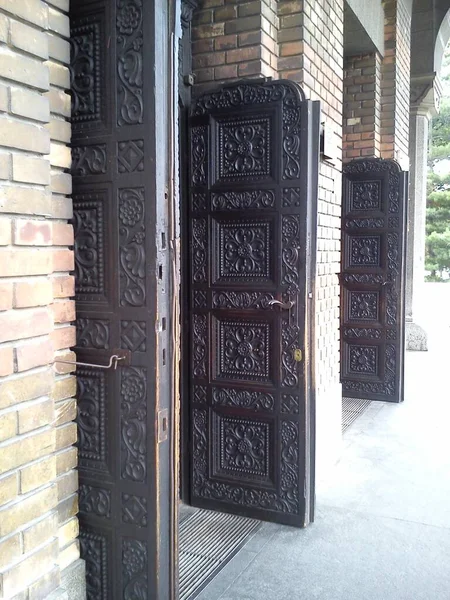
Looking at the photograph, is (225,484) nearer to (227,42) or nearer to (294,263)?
(294,263)

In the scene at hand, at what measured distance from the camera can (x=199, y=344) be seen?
347 centimetres

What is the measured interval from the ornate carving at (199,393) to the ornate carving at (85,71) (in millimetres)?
1834

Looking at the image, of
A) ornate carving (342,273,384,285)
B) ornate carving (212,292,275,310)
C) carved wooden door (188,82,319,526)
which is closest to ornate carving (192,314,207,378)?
carved wooden door (188,82,319,526)

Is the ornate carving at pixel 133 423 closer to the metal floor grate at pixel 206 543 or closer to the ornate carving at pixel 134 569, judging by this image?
the ornate carving at pixel 134 569

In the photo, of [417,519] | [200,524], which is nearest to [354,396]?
[417,519]

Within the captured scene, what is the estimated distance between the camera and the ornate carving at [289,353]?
3207 millimetres

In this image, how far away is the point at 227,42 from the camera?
3.52 metres

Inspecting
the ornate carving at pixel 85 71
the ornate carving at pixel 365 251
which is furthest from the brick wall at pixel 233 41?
the ornate carving at pixel 365 251

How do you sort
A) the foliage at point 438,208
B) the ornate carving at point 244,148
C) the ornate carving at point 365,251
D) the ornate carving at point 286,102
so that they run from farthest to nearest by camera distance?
1. the foliage at point 438,208
2. the ornate carving at point 365,251
3. the ornate carving at point 244,148
4. the ornate carving at point 286,102

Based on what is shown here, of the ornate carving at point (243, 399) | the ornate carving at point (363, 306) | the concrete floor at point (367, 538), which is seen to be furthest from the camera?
the ornate carving at point (363, 306)

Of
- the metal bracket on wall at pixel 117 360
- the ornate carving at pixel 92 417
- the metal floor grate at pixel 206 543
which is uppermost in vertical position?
the metal bracket on wall at pixel 117 360

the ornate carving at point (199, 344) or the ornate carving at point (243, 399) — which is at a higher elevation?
the ornate carving at point (199, 344)

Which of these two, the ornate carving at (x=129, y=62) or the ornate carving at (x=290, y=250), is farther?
the ornate carving at (x=290, y=250)

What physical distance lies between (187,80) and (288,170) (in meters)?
0.89
